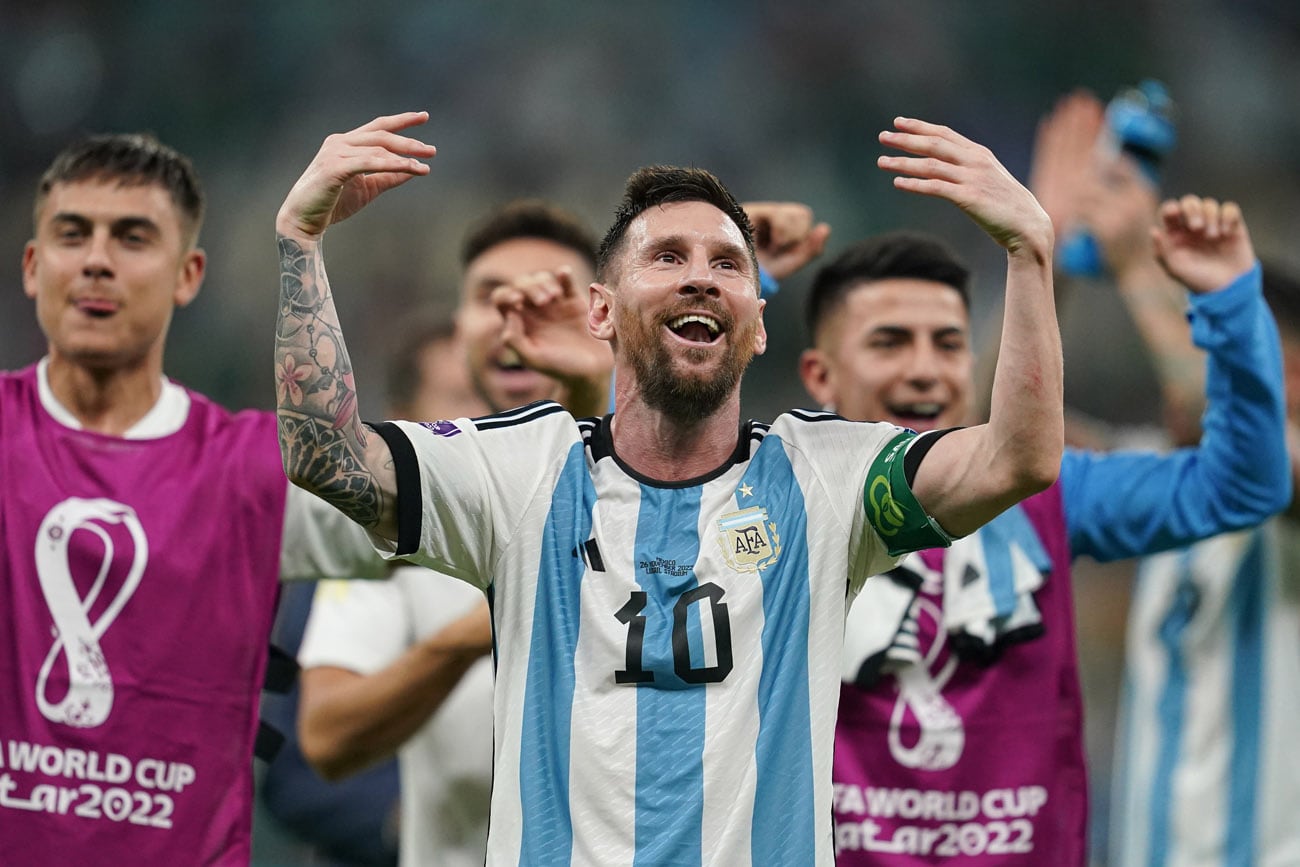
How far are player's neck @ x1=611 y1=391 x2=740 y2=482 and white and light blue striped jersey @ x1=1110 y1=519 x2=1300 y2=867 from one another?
7.57 feet

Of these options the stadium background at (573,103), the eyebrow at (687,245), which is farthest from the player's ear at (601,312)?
the stadium background at (573,103)

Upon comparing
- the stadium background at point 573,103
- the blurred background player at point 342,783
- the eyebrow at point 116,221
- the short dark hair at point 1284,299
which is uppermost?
the stadium background at point 573,103

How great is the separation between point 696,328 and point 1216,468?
1.69 meters

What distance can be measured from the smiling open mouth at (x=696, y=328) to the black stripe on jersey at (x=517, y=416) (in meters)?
0.33

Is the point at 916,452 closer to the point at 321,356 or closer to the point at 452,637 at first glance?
the point at 321,356

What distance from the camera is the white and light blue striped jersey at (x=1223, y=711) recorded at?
4816mm

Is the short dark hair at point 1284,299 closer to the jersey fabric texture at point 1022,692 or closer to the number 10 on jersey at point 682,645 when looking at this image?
the jersey fabric texture at point 1022,692

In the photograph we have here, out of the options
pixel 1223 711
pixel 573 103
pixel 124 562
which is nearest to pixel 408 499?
pixel 124 562

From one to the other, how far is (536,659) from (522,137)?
329 inches

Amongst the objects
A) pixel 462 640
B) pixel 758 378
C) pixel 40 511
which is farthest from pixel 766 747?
pixel 758 378

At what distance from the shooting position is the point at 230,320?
10.5 m

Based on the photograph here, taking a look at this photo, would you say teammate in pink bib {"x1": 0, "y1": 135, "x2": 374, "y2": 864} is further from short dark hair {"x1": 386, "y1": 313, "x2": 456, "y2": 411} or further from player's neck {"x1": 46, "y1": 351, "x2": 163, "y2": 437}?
short dark hair {"x1": 386, "y1": 313, "x2": 456, "y2": 411}

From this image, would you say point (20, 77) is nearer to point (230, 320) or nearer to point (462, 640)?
point (230, 320)

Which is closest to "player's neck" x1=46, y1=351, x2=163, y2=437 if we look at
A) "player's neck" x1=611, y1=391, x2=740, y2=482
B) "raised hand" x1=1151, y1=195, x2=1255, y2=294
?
"player's neck" x1=611, y1=391, x2=740, y2=482
